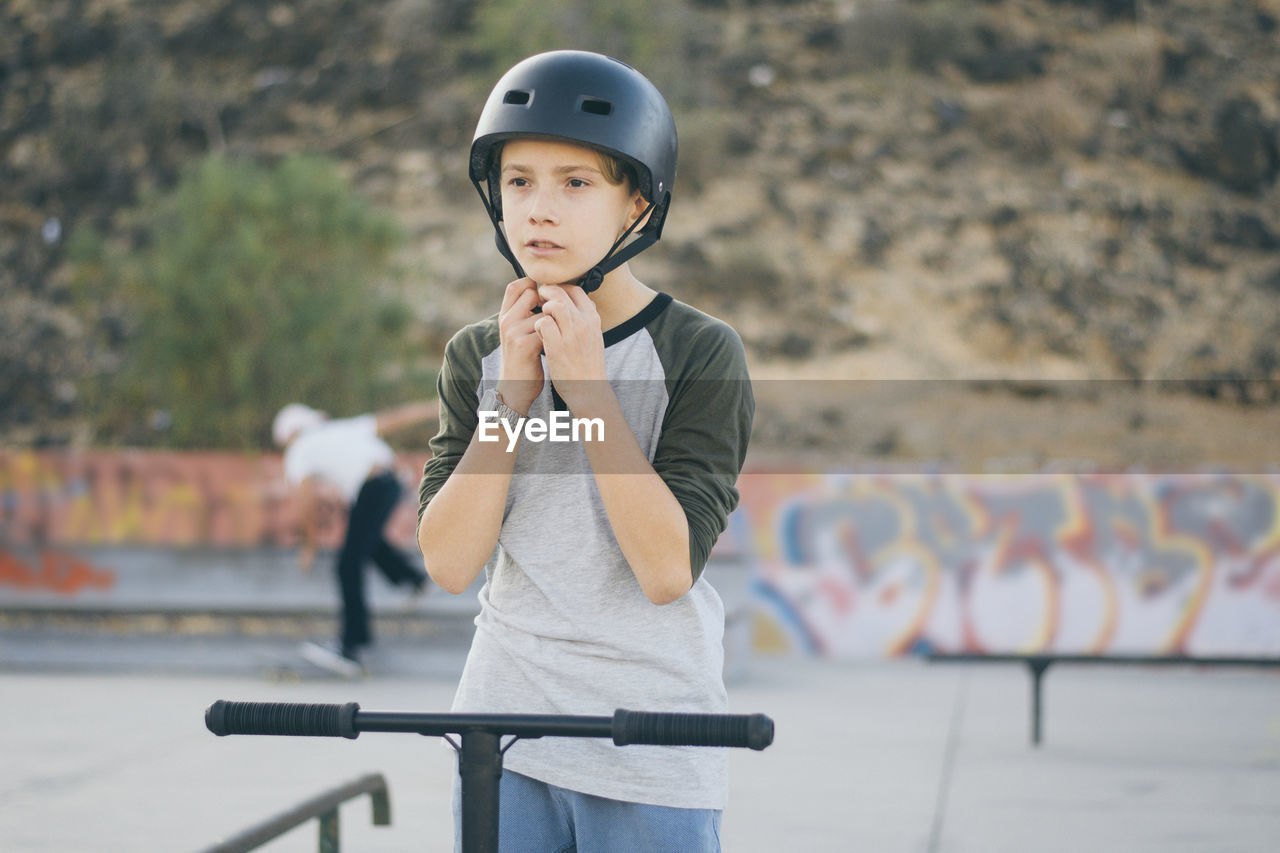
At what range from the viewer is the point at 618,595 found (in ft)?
6.18

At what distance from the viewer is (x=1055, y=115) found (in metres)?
36.3

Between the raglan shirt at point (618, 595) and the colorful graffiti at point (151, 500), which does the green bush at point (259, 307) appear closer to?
the colorful graffiti at point (151, 500)

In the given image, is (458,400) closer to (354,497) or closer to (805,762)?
(805,762)

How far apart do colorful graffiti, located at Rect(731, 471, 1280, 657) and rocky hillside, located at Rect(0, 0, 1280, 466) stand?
14867 mm

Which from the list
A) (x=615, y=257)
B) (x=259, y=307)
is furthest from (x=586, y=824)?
(x=259, y=307)

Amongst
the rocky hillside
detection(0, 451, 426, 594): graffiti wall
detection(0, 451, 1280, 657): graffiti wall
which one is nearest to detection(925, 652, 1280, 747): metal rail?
detection(0, 451, 1280, 657): graffiti wall

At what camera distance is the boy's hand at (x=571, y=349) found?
1.75m

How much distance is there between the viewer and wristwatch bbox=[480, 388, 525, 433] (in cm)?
185

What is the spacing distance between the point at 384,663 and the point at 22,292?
2762 cm

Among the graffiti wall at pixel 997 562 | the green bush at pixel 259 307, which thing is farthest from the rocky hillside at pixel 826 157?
the graffiti wall at pixel 997 562

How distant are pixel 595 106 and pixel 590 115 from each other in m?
0.02

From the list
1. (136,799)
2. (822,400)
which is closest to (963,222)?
(822,400)

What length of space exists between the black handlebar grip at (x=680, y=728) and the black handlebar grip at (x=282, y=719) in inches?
14.9

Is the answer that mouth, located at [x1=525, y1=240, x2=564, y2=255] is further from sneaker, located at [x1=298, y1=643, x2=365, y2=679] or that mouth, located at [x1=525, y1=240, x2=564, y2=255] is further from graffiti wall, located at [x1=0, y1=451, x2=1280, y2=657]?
graffiti wall, located at [x1=0, y1=451, x2=1280, y2=657]
